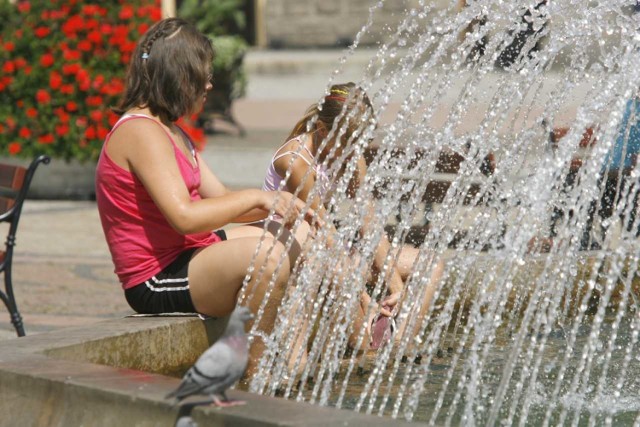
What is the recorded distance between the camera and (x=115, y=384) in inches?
119

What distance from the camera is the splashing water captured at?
4027mm

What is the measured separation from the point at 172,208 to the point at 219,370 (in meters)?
1.16

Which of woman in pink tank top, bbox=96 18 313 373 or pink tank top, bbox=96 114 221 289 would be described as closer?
woman in pink tank top, bbox=96 18 313 373

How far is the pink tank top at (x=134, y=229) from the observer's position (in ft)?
13.1

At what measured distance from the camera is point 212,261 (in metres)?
3.94

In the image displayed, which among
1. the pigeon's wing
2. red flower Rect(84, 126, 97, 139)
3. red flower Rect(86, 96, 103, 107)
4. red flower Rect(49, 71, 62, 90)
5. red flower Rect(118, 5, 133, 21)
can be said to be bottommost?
red flower Rect(84, 126, 97, 139)

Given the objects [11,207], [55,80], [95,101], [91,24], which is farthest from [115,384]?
[91,24]

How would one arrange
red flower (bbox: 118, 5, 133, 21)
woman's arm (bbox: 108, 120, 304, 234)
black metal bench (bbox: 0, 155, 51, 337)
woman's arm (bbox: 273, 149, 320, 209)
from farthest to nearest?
red flower (bbox: 118, 5, 133, 21) → black metal bench (bbox: 0, 155, 51, 337) → woman's arm (bbox: 273, 149, 320, 209) → woman's arm (bbox: 108, 120, 304, 234)

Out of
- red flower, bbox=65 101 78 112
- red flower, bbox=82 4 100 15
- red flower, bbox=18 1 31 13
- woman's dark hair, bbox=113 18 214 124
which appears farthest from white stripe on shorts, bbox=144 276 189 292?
red flower, bbox=18 1 31 13

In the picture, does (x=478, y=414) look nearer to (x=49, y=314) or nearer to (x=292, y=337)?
(x=292, y=337)

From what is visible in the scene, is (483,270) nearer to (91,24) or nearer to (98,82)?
(98,82)

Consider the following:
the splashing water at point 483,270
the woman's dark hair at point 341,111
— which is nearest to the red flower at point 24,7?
the splashing water at point 483,270

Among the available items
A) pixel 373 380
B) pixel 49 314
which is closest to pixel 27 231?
pixel 49 314

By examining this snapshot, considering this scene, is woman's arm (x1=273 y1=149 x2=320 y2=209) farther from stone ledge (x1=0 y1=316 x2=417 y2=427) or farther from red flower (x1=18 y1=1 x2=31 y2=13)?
red flower (x1=18 y1=1 x2=31 y2=13)
